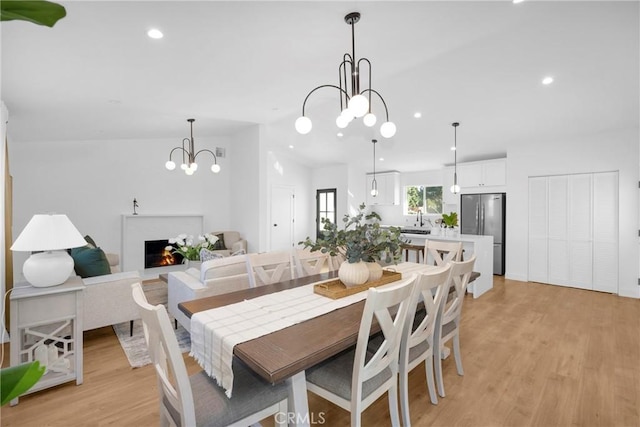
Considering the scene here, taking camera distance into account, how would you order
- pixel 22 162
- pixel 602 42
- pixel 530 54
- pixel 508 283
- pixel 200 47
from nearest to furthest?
pixel 200 47 < pixel 602 42 < pixel 530 54 < pixel 22 162 < pixel 508 283

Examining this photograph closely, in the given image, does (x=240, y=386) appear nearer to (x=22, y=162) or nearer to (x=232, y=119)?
(x=232, y=119)

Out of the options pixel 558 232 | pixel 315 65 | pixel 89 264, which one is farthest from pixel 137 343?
pixel 558 232

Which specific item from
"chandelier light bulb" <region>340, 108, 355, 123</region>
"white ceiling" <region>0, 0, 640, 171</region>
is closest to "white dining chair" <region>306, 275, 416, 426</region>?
"chandelier light bulb" <region>340, 108, 355, 123</region>

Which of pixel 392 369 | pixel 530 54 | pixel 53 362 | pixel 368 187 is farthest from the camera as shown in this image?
pixel 368 187

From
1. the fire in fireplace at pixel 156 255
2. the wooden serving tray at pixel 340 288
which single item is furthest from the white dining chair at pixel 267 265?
the fire in fireplace at pixel 156 255

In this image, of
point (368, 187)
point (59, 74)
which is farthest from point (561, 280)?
point (59, 74)

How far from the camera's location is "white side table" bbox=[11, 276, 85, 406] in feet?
7.10

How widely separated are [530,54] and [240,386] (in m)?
3.96

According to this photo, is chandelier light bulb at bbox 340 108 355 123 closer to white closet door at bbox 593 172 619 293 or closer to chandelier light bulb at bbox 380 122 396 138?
chandelier light bulb at bbox 380 122 396 138

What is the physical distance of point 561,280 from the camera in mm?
5266

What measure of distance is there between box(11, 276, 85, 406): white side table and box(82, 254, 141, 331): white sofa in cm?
38

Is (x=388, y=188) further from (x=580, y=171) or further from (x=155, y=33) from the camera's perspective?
(x=155, y=33)

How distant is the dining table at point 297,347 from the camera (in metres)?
1.28

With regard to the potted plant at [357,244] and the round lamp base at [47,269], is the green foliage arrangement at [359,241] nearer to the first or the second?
the potted plant at [357,244]
